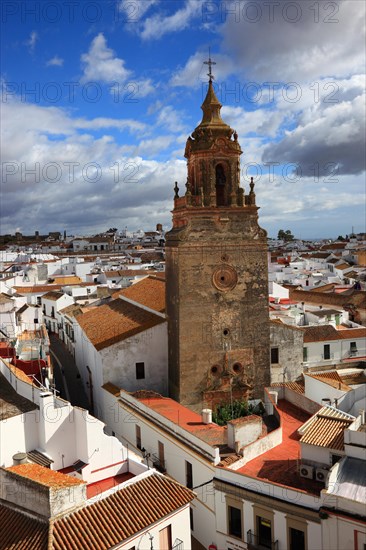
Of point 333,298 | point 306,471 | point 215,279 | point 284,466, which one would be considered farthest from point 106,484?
point 333,298

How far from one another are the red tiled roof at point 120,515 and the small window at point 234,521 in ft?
9.43

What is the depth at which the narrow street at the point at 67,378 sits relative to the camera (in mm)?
28188

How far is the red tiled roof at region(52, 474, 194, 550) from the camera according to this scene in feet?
37.3

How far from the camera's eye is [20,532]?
11500 millimetres

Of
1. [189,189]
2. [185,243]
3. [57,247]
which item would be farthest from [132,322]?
[57,247]

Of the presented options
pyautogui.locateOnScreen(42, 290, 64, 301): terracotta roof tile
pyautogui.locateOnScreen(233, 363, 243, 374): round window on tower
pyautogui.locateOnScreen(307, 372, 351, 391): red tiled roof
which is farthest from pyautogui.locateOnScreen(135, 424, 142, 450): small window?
pyautogui.locateOnScreen(42, 290, 64, 301): terracotta roof tile

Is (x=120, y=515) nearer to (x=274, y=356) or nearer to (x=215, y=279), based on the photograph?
(x=215, y=279)

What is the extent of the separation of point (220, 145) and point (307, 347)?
14024mm

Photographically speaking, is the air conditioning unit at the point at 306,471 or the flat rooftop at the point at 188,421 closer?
the air conditioning unit at the point at 306,471

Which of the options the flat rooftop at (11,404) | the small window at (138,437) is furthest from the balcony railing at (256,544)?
the flat rooftop at (11,404)

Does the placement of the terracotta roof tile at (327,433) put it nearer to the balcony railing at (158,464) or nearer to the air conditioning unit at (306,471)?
the air conditioning unit at (306,471)

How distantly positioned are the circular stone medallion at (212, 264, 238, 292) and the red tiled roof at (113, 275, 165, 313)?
4.02 metres

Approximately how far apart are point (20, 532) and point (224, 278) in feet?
45.5

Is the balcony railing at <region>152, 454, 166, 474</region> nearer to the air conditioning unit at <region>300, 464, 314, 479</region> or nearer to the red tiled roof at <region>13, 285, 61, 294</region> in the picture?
the air conditioning unit at <region>300, 464, 314, 479</region>
